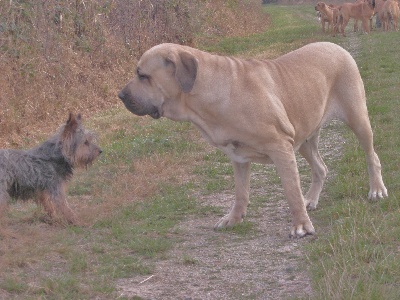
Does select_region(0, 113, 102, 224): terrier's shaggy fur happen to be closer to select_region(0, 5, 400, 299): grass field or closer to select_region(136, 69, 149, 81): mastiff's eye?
select_region(0, 5, 400, 299): grass field

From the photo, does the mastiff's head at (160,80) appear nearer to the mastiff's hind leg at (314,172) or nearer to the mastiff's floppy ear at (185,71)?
the mastiff's floppy ear at (185,71)

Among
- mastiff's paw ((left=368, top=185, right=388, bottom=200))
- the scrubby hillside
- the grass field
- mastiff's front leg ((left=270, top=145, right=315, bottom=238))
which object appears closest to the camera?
the grass field

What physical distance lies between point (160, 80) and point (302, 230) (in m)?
1.75

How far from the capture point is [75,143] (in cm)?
737

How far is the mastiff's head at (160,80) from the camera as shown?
241 inches

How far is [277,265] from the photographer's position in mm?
5660

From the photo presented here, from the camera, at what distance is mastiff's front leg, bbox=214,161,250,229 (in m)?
6.87

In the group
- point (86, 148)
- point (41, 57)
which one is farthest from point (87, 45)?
point (86, 148)

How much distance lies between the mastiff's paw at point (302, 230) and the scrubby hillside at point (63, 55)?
591cm

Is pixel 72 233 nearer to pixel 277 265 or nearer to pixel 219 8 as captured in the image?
pixel 277 265

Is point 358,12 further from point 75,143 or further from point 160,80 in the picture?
point 160,80

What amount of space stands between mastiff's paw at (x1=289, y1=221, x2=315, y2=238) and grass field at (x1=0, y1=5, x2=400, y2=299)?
0.10 m

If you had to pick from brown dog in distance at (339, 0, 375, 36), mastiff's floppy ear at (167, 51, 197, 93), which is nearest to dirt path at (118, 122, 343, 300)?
mastiff's floppy ear at (167, 51, 197, 93)

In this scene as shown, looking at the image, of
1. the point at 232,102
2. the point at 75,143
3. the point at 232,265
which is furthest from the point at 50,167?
the point at 232,265
